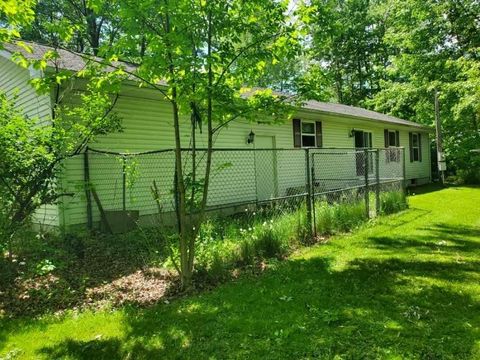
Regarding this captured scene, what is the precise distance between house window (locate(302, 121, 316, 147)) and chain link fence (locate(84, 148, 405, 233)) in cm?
66

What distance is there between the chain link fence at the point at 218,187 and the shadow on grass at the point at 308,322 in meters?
1.43

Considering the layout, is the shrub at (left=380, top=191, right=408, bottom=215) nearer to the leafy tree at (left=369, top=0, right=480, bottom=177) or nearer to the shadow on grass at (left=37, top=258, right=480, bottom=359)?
the leafy tree at (left=369, top=0, right=480, bottom=177)

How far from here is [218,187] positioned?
9.84 m

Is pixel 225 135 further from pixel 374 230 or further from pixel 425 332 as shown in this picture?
pixel 425 332

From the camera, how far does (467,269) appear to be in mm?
4961

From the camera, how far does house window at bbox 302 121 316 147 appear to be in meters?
13.1

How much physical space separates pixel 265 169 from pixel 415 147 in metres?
13.0

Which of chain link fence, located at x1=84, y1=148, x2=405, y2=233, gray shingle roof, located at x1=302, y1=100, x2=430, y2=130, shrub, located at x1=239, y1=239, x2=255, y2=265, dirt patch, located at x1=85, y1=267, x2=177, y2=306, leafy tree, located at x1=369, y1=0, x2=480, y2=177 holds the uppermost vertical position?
leafy tree, located at x1=369, y1=0, x2=480, y2=177

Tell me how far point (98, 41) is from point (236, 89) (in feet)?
69.0

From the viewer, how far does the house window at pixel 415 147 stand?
20453mm

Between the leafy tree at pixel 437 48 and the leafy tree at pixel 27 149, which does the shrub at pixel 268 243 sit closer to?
the leafy tree at pixel 27 149

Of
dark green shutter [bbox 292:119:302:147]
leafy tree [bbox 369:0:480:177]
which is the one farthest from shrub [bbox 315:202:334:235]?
leafy tree [bbox 369:0:480:177]

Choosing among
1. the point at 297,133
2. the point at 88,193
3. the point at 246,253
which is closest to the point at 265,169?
the point at 297,133

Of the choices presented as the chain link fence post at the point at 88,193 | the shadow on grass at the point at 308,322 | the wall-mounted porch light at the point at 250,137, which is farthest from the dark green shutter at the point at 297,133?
the shadow on grass at the point at 308,322
